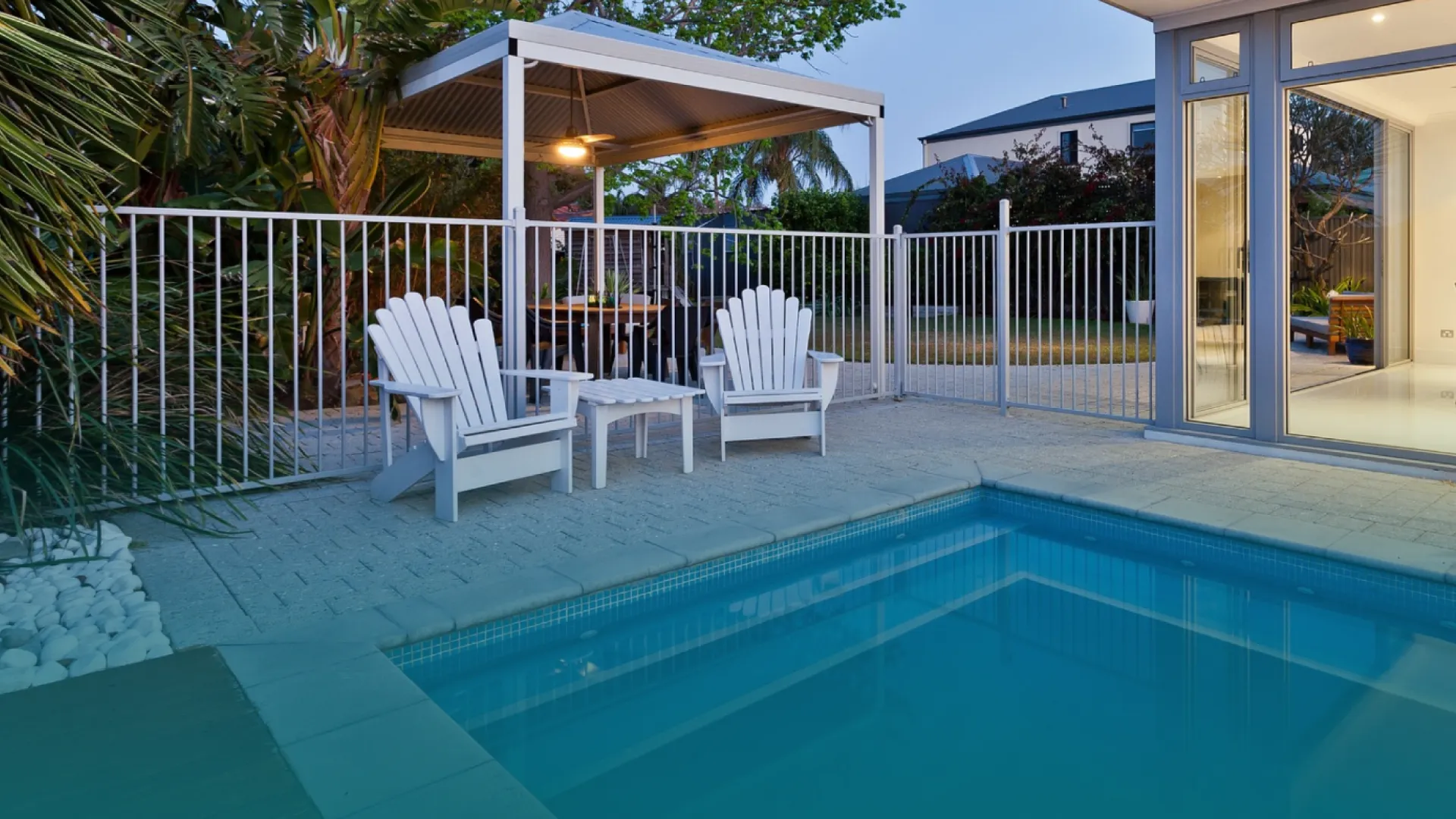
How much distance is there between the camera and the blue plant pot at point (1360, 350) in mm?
10234

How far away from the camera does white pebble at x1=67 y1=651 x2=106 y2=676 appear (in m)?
2.80

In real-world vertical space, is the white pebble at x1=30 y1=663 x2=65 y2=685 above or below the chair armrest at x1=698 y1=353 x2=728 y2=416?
below

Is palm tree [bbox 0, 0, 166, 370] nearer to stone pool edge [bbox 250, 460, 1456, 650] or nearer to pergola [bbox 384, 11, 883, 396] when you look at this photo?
stone pool edge [bbox 250, 460, 1456, 650]

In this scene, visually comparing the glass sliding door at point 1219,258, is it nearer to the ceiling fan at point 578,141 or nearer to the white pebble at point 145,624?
the ceiling fan at point 578,141

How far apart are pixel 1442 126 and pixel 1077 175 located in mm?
9405

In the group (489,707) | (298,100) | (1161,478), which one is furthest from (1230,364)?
(298,100)

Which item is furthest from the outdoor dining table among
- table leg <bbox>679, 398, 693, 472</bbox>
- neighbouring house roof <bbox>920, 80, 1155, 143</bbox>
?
neighbouring house roof <bbox>920, 80, 1155, 143</bbox>

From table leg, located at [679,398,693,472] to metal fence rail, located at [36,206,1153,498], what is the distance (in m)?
1.00

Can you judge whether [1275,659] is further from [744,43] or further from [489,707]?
[744,43]

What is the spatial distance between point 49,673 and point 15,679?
8cm

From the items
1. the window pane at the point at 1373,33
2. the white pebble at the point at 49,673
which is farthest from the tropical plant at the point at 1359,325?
the white pebble at the point at 49,673

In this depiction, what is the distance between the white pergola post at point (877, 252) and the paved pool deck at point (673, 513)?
1.89 m

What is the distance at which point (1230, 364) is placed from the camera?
20.9ft

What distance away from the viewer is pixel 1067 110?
2927 cm
